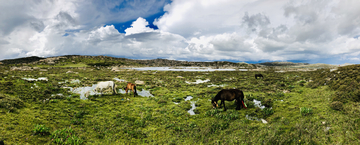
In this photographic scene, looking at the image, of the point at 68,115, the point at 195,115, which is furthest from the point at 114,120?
the point at 195,115

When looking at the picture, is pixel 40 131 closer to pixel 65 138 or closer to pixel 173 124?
pixel 65 138

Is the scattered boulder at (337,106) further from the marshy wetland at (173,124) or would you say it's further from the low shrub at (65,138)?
the low shrub at (65,138)

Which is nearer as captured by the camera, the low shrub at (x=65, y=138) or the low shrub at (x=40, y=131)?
the low shrub at (x=65, y=138)

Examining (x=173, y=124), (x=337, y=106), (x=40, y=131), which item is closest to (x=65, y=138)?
(x=40, y=131)

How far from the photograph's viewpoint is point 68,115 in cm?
1070

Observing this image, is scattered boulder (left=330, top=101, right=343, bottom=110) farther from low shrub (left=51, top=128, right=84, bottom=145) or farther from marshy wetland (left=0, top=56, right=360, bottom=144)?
low shrub (left=51, top=128, right=84, bottom=145)

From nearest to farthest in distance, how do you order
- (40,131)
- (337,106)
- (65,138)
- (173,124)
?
(40,131)
(65,138)
(337,106)
(173,124)

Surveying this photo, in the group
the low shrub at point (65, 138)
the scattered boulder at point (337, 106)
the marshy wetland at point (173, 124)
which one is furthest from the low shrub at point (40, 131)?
the scattered boulder at point (337, 106)

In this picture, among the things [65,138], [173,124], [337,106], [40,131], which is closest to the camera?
[40,131]

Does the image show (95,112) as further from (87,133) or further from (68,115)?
(87,133)

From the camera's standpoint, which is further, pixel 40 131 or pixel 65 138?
pixel 65 138

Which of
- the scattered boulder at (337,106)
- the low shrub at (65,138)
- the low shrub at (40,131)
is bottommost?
the low shrub at (65,138)

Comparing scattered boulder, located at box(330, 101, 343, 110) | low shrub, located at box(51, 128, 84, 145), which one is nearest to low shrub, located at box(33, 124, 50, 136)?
low shrub, located at box(51, 128, 84, 145)

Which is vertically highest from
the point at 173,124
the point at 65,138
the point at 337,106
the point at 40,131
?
the point at 337,106
